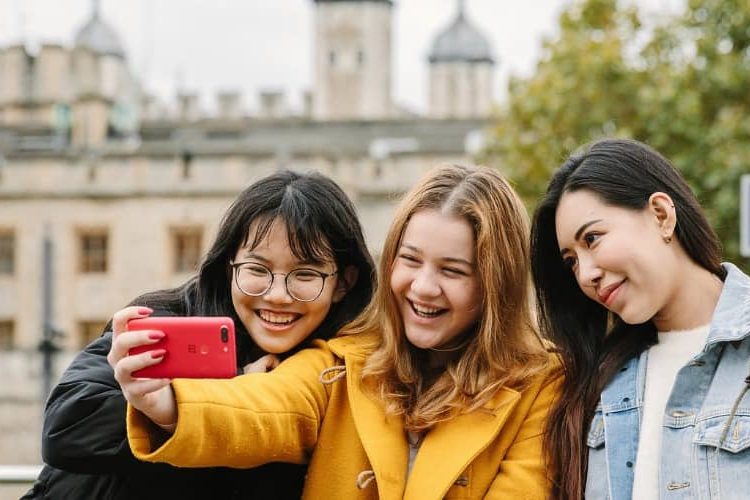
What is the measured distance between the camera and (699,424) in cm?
312

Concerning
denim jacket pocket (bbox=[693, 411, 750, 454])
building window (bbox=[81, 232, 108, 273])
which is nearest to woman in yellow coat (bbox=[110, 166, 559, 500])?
denim jacket pocket (bbox=[693, 411, 750, 454])

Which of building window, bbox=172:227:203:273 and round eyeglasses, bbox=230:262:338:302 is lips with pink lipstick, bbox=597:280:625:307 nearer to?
round eyeglasses, bbox=230:262:338:302

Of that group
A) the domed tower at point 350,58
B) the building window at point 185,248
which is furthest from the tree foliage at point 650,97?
the domed tower at point 350,58

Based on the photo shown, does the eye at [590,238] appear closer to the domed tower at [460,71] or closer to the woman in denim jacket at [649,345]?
the woman in denim jacket at [649,345]

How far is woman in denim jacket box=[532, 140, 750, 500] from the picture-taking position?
10.2 feet

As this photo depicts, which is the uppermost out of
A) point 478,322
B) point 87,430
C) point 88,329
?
point 478,322

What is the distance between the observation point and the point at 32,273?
31.9 metres

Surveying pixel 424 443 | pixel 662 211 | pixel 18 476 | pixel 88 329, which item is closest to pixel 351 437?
pixel 424 443

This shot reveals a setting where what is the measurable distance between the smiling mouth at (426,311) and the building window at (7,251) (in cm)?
3030

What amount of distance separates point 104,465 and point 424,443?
0.87 metres

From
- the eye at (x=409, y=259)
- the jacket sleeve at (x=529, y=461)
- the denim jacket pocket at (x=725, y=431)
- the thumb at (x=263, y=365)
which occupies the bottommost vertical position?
the jacket sleeve at (x=529, y=461)

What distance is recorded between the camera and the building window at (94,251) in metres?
32.0

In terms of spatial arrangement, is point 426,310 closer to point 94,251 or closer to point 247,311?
point 247,311

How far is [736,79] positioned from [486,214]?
46.3 feet
